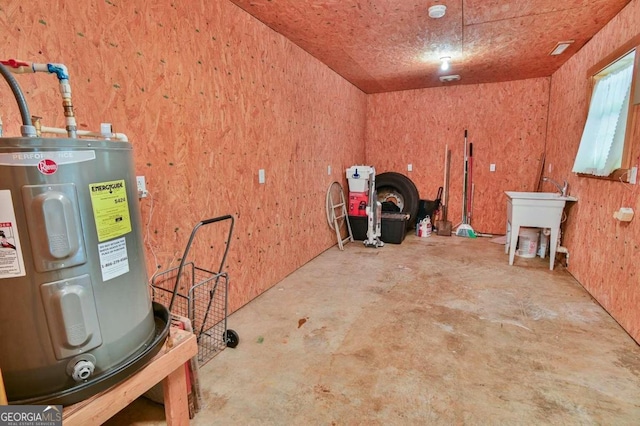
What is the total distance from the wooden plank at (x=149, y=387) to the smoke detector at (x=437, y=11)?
2933 mm

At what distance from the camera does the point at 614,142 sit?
2.70m

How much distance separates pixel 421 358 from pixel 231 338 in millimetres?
1290

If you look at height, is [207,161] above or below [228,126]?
below

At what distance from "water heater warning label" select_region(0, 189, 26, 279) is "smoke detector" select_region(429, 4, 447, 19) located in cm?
298

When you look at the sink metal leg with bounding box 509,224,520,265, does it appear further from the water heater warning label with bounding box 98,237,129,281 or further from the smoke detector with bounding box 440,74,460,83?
the water heater warning label with bounding box 98,237,129,281

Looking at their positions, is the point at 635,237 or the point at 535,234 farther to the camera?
the point at 535,234

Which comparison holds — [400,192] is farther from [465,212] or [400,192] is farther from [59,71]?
[59,71]

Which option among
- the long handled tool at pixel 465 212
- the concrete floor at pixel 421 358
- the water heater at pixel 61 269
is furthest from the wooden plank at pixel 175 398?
the long handled tool at pixel 465 212

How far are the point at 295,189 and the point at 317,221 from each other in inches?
30.2

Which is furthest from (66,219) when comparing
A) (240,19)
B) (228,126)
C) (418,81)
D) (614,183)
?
(418,81)

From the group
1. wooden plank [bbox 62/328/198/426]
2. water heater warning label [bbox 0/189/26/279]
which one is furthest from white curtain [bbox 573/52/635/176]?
water heater warning label [bbox 0/189/26/279]

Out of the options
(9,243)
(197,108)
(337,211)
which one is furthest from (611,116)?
(9,243)

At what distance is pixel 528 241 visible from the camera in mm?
4148

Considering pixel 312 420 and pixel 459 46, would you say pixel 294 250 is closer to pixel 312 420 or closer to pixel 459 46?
pixel 312 420
